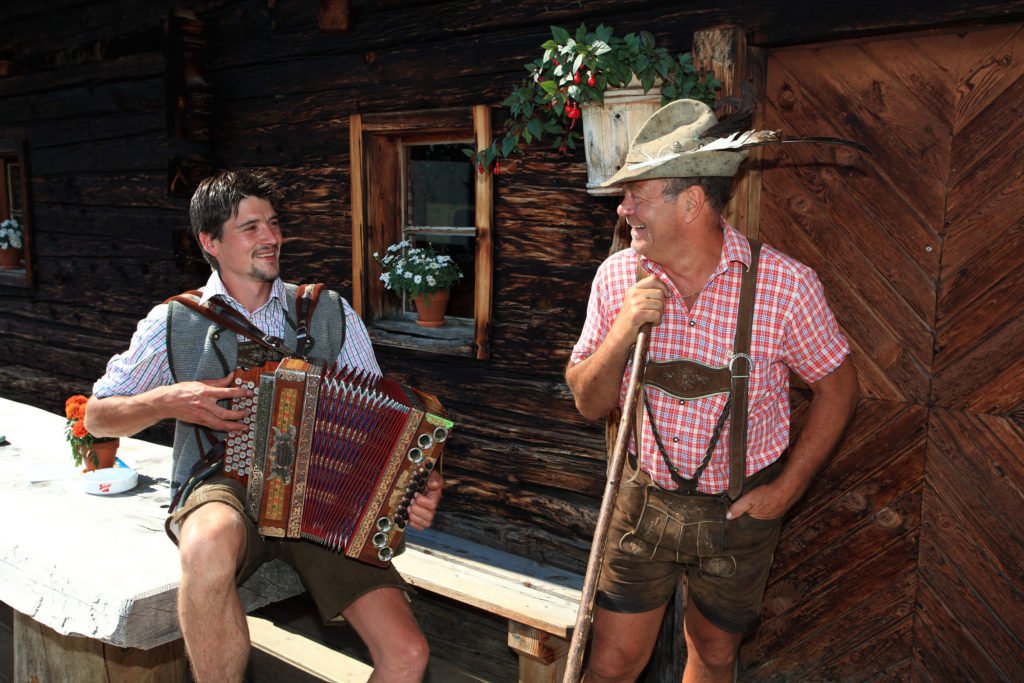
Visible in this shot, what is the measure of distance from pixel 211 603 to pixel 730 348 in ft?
5.32

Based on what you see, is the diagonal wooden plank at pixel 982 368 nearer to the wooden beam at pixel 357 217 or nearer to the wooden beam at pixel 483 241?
the wooden beam at pixel 483 241

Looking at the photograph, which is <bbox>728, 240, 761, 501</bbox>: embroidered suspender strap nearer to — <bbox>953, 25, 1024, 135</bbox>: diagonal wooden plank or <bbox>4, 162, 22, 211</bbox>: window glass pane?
<bbox>953, 25, 1024, 135</bbox>: diagonal wooden plank

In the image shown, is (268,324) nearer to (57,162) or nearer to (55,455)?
(55,455)

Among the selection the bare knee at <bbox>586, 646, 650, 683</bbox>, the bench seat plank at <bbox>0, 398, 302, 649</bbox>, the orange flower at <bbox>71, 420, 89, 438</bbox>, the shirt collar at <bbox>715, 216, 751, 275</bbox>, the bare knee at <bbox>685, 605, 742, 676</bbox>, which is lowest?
the bare knee at <bbox>586, 646, 650, 683</bbox>

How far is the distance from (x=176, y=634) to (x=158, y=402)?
69 centimetres

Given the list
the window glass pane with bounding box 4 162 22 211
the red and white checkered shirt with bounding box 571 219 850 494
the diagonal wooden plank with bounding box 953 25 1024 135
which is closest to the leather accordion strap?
the red and white checkered shirt with bounding box 571 219 850 494

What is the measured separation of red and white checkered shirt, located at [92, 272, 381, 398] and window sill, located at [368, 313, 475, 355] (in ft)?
4.41

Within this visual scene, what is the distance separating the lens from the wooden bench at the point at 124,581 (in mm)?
2527

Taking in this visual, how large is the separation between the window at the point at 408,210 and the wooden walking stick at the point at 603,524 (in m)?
2.00

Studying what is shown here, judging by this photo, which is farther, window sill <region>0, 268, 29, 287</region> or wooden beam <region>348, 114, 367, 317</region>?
window sill <region>0, 268, 29, 287</region>

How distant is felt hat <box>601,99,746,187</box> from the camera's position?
7.93 ft

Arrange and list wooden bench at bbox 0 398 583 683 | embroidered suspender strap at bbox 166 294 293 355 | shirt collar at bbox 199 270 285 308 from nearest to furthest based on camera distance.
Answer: wooden bench at bbox 0 398 583 683 < embroidered suspender strap at bbox 166 294 293 355 < shirt collar at bbox 199 270 285 308

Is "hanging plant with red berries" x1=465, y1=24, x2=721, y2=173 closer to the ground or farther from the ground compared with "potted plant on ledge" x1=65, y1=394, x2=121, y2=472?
farther from the ground

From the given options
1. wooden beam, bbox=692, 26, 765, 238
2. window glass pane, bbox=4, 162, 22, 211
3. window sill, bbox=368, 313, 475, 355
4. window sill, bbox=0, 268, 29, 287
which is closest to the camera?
wooden beam, bbox=692, 26, 765, 238
